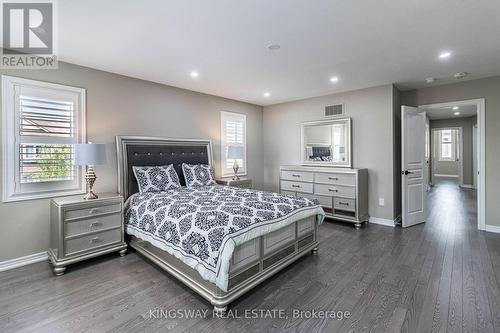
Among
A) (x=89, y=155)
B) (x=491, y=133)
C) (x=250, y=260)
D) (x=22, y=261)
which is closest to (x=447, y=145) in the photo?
(x=491, y=133)

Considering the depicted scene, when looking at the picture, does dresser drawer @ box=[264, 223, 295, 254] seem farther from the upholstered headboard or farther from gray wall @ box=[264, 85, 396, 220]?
gray wall @ box=[264, 85, 396, 220]

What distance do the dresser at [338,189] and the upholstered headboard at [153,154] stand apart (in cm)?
193

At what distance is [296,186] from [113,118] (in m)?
3.53

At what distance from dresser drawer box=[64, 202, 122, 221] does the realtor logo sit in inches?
72.3

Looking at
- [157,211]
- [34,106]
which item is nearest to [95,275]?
[157,211]

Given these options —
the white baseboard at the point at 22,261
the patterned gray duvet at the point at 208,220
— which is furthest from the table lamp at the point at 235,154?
the white baseboard at the point at 22,261

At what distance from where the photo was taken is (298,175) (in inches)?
203

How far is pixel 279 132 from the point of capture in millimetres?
6047

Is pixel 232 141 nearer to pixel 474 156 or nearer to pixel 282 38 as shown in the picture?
pixel 282 38

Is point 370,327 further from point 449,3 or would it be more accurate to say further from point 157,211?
point 449,3

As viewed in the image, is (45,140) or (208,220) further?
(45,140)

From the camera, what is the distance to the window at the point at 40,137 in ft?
9.44

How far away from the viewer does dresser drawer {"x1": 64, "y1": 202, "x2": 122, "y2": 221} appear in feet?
9.27

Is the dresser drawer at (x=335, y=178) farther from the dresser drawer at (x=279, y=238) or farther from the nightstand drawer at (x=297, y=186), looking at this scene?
the dresser drawer at (x=279, y=238)
